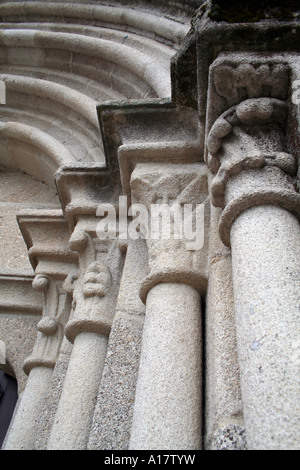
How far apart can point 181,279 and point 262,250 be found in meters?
0.37

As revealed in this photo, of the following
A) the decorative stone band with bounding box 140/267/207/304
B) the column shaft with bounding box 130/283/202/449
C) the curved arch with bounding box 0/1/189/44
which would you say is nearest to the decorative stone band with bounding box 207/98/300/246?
the decorative stone band with bounding box 140/267/207/304

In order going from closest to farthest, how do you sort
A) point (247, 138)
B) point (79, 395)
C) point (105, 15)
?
1. point (247, 138)
2. point (79, 395)
3. point (105, 15)

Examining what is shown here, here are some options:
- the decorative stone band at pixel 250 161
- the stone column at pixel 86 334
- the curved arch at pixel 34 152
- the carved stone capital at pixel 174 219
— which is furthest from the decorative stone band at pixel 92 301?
the curved arch at pixel 34 152

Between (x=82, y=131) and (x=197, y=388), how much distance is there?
7.75 ft

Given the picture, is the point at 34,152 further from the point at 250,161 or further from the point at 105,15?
the point at 250,161

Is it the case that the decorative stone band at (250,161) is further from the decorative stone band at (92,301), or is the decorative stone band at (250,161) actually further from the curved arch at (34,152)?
the curved arch at (34,152)

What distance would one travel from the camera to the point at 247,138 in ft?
4.67

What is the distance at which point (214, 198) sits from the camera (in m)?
1.48

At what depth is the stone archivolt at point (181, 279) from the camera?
3.47ft

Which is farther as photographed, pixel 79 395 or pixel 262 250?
pixel 79 395

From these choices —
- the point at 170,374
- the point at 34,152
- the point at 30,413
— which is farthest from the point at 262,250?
the point at 34,152

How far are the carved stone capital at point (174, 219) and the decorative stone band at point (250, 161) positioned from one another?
0.15 meters
